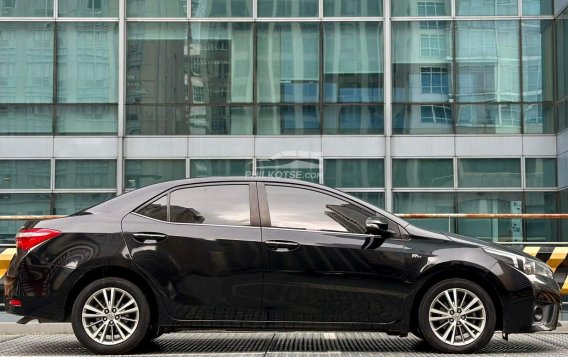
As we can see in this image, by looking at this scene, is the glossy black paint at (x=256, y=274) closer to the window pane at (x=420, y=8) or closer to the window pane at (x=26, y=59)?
the window pane at (x=26, y=59)

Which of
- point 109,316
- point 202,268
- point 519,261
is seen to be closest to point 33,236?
point 109,316

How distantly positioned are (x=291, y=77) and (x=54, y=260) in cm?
1382

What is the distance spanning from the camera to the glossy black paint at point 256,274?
23.8ft

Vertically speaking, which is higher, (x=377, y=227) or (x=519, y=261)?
(x=377, y=227)

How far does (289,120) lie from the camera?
2042cm

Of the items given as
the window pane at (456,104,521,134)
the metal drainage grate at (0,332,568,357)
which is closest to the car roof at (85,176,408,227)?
the metal drainage grate at (0,332,568,357)

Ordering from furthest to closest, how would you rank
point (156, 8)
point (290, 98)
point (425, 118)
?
1. point (156, 8)
2. point (290, 98)
3. point (425, 118)

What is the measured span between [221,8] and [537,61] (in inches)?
301

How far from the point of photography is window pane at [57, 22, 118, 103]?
67.7 ft

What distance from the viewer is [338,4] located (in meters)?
20.7

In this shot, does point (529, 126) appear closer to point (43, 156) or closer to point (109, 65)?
point (109, 65)

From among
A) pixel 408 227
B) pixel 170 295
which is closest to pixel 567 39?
pixel 408 227

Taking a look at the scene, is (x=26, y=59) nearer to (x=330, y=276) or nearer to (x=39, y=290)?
(x=39, y=290)

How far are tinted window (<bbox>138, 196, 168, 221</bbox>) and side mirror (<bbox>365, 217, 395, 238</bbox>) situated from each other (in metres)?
1.74
